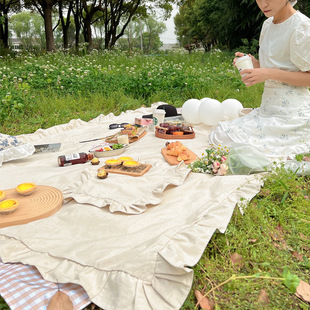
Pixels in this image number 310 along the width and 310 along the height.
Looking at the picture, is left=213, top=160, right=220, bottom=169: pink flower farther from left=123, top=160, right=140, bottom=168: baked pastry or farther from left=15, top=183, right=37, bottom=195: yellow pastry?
left=15, top=183, right=37, bottom=195: yellow pastry

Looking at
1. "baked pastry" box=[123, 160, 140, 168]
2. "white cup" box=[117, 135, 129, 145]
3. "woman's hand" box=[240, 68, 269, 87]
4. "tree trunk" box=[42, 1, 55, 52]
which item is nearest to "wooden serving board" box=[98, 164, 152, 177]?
"baked pastry" box=[123, 160, 140, 168]

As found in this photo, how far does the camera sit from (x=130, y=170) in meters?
2.15

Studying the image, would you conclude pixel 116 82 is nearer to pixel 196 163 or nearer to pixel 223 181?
pixel 196 163

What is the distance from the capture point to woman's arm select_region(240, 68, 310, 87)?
2.24 m

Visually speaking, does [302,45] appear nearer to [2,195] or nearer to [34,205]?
[34,205]

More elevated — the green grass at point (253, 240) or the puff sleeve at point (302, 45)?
the puff sleeve at point (302, 45)

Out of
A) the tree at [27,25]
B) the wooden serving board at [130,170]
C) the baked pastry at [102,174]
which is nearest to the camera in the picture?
the baked pastry at [102,174]

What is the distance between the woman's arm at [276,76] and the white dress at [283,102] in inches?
2.5

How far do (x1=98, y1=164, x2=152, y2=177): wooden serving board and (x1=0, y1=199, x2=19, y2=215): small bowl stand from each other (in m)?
0.68

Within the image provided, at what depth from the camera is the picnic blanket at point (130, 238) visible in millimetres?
1174

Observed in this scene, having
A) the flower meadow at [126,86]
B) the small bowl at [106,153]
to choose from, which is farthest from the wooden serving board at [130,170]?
the flower meadow at [126,86]

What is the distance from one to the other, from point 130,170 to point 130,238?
2.49 feet

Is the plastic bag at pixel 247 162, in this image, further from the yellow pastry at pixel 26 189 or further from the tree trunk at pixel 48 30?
the tree trunk at pixel 48 30

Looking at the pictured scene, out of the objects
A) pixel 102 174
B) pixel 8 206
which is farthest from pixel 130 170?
pixel 8 206
